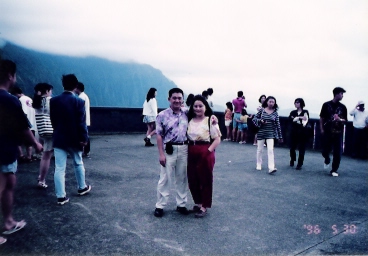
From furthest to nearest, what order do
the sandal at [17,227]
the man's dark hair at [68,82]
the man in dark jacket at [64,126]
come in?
1. the man's dark hair at [68,82]
2. the man in dark jacket at [64,126]
3. the sandal at [17,227]

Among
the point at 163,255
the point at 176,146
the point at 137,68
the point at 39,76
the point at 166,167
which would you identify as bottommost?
the point at 163,255

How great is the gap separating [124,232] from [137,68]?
52.1m

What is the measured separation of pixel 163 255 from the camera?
3.02m

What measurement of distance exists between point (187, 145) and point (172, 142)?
229 millimetres

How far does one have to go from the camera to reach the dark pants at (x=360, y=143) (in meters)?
9.61

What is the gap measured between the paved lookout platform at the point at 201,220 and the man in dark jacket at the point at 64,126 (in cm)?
44

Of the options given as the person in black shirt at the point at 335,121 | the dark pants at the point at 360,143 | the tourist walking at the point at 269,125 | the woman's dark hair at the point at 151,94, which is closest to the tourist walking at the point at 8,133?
the tourist walking at the point at 269,125


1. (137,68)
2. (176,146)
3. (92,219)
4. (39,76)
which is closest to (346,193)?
(176,146)

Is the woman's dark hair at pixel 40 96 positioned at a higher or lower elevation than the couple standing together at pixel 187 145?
higher

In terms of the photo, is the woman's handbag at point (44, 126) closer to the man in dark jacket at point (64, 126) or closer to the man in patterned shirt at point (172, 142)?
the man in dark jacket at point (64, 126)

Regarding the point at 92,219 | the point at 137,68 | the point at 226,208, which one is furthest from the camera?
the point at 137,68

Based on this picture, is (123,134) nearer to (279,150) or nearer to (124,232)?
(279,150)

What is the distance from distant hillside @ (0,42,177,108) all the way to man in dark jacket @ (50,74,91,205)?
2035 cm

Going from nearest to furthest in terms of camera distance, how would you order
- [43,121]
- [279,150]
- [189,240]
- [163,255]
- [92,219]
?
[163,255] < [189,240] < [92,219] < [43,121] < [279,150]
